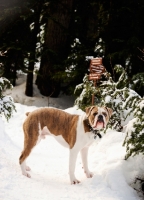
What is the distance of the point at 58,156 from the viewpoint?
5605 mm

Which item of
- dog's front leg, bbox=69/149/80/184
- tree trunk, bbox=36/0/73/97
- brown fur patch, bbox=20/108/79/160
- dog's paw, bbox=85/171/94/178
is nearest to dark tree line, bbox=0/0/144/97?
tree trunk, bbox=36/0/73/97

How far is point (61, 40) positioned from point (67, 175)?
23.3 feet

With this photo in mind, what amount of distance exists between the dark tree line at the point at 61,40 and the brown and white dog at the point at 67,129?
511 cm

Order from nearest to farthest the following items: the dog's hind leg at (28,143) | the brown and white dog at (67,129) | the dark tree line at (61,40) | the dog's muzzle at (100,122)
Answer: the dog's muzzle at (100,122) < the brown and white dog at (67,129) < the dog's hind leg at (28,143) < the dark tree line at (61,40)

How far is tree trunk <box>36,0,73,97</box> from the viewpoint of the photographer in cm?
1027

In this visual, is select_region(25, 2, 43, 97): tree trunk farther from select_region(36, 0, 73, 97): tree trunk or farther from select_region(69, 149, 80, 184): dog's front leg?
select_region(69, 149, 80, 184): dog's front leg

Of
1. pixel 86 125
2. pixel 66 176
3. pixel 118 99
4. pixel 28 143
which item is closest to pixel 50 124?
pixel 28 143

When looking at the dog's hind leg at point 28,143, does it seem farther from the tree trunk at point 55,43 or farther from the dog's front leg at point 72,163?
the tree trunk at point 55,43

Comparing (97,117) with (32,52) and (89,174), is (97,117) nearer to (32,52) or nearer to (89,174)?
(89,174)

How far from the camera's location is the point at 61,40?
10680 millimetres

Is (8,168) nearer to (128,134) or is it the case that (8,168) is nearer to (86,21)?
(128,134)

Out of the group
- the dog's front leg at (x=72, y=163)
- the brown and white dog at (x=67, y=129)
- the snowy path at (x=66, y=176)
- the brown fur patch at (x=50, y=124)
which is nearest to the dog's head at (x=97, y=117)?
the brown and white dog at (x=67, y=129)

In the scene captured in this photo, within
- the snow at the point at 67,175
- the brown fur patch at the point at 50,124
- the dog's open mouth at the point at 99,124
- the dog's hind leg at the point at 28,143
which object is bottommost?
the snow at the point at 67,175

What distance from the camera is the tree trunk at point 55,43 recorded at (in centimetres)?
1027
